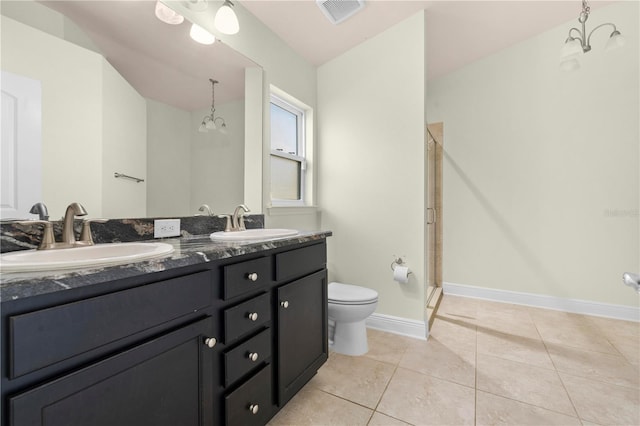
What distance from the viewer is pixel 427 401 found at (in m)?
1.50

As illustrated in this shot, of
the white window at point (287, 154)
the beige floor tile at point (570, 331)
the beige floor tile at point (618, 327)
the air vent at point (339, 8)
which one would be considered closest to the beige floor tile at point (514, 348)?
the beige floor tile at point (570, 331)

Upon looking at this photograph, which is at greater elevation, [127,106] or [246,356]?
[127,106]

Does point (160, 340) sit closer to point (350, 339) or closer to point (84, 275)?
point (84, 275)

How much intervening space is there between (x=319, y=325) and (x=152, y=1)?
1.87 meters

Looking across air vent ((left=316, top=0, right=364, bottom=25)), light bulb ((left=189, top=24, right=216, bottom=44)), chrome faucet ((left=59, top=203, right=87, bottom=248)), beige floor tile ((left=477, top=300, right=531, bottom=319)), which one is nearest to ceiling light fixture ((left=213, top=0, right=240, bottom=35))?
light bulb ((left=189, top=24, right=216, bottom=44))

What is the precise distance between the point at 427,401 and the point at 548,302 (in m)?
2.14

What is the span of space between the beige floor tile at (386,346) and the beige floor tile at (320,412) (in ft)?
1.72

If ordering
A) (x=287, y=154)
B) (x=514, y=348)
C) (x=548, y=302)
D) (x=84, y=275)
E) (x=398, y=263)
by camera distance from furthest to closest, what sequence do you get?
1. (x=548, y=302)
2. (x=287, y=154)
3. (x=398, y=263)
4. (x=514, y=348)
5. (x=84, y=275)

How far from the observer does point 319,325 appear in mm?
1583

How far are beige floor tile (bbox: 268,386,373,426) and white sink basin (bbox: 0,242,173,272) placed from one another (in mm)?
1055

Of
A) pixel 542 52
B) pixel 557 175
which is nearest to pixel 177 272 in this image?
pixel 557 175

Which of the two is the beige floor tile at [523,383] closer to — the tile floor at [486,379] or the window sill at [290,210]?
the tile floor at [486,379]

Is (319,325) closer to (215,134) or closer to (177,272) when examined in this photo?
(177,272)

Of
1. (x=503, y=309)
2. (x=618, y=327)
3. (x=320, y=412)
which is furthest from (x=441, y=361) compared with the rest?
(x=618, y=327)
